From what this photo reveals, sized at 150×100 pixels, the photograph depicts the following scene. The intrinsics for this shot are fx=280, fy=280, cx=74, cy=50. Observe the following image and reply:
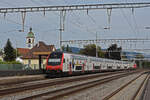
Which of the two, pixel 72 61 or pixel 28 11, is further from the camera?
pixel 72 61

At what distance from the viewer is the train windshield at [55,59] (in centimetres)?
3400

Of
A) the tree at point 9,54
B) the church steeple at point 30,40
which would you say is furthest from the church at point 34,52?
the tree at point 9,54

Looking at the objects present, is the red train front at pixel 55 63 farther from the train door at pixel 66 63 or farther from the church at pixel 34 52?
the church at pixel 34 52

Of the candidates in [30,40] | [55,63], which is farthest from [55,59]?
[30,40]

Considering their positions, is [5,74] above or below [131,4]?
below

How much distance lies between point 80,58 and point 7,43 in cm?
6860

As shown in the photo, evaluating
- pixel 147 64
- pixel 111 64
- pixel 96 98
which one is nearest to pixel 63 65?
pixel 96 98

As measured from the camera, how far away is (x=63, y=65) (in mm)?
33938

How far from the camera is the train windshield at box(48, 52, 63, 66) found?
34000 millimetres

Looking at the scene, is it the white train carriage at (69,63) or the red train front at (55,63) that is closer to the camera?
the red train front at (55,63)

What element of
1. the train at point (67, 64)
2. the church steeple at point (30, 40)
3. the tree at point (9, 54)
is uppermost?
the church steeple at point (30, 40)

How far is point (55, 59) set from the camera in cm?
3425

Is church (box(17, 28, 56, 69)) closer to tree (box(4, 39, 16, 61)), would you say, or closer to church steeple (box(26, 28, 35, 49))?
church steeple (box(26, 28, 35, 49))

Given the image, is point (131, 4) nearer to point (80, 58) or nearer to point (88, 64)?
point (80, 58)
